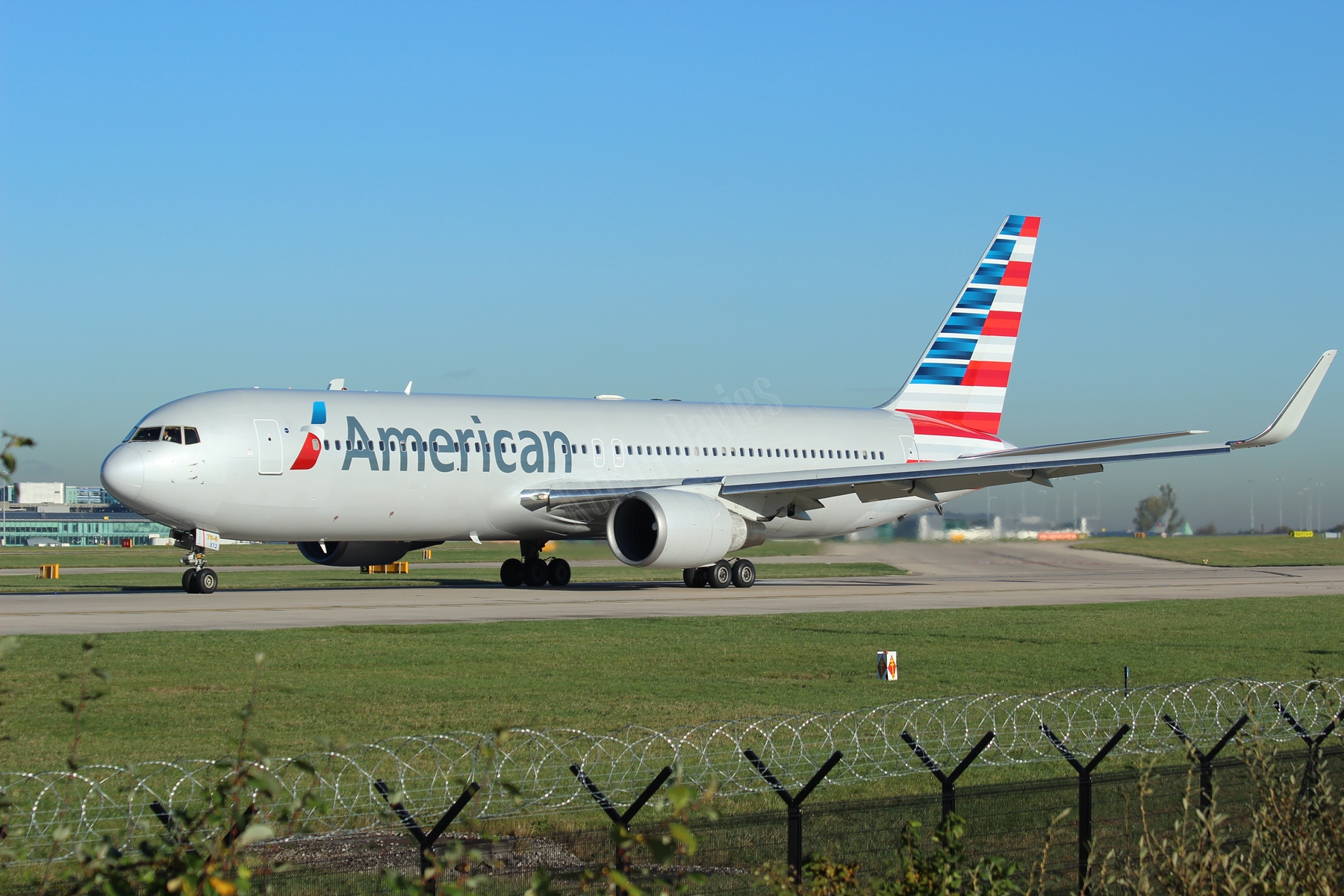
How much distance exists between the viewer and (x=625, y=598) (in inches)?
1085

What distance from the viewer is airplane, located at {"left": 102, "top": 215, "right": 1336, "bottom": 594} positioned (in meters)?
26.6

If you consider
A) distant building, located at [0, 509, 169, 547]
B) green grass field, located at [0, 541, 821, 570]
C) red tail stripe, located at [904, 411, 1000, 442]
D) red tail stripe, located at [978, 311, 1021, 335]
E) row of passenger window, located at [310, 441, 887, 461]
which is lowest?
green grass field, located at [0, 541, 821, 570]

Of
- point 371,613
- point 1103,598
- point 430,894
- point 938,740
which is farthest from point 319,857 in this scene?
point 1103,598

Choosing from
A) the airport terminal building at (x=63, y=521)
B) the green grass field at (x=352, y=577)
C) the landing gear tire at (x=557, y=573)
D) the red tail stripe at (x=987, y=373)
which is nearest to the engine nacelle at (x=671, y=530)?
the landing gear tire at (x=557, y=573)

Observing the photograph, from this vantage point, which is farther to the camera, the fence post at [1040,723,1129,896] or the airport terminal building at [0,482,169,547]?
the airport terminal building at [0,482,169,547]

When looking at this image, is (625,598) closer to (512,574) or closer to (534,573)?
(534,573)

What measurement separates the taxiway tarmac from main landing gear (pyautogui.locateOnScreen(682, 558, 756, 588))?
55cm

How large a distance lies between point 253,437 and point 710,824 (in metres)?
21.6

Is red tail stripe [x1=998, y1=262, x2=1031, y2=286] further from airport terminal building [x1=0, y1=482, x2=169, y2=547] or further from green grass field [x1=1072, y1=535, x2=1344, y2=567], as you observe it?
airport terminal building [x1=0, y1=482, x2=169, y2=547]

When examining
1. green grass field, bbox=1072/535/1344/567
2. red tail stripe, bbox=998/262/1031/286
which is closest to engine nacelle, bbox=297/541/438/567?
red tail stripe, bbox=998/262/1031/286

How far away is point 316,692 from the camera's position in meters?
13.1

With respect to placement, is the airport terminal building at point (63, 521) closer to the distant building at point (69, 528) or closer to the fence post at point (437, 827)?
the distant building at point (69, 528)

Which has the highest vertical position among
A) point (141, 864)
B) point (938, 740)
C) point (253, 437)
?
point (253, 437)

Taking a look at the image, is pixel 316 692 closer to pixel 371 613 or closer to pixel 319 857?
pixel 319 857
